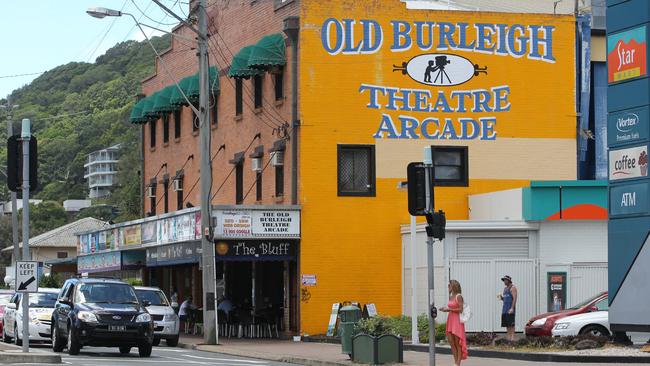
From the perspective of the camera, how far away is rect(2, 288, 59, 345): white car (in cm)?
3653

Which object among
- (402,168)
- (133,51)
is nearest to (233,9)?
(402,168)

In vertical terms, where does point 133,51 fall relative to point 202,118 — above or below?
above

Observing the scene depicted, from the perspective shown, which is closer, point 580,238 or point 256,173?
point 580,238

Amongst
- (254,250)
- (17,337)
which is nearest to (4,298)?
(17,337)

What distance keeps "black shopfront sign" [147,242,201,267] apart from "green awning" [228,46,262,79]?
565 cm

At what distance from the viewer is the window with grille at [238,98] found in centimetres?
4788

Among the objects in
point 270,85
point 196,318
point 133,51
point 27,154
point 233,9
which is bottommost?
point 196,318

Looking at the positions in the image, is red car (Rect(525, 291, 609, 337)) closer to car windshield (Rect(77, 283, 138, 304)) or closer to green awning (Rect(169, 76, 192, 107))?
car windshield (Rect(77, 283, 138, 304))

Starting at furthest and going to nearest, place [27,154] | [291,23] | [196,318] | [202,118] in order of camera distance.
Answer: [196,318], [291,23], [202,118], [27,154]

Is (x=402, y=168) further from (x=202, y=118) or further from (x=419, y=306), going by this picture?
(x=202, y=118)

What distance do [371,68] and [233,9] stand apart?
26.5 feet

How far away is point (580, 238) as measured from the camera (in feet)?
131

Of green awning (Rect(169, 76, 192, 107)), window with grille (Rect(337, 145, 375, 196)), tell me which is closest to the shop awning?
green awning (Rect(169, 76, 192, 107))

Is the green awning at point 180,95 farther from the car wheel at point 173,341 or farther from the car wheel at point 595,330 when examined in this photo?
the car wheel at point 595,330
